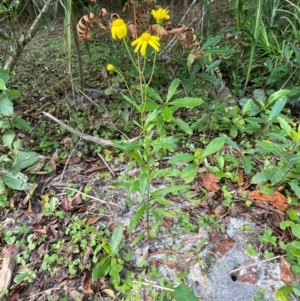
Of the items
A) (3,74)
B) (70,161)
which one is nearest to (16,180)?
(70,161)

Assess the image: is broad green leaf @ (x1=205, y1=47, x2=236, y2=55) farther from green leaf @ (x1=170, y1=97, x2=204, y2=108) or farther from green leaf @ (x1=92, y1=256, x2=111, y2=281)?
green leaf @ (x1=92, y1=256, x2=111, y2=281)

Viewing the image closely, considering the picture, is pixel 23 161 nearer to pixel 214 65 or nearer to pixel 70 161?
pixel 70 161

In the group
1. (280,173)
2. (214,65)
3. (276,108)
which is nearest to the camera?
(280,173)

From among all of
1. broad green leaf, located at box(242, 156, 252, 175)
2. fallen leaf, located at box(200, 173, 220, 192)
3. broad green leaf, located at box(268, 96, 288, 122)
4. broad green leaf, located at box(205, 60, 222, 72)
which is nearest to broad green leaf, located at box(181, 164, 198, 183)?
fallen leaf, located at box(200, 173, 220, 192)

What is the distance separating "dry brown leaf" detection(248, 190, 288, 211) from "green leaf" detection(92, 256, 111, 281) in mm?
567

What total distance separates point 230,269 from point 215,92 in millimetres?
917

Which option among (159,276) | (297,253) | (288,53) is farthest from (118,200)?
(288,53)

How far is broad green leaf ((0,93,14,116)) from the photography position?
1.07 metres

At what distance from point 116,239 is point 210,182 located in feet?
1.43

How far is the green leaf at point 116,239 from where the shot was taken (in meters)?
0.98

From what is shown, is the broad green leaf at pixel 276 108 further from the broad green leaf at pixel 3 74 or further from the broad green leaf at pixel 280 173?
the broad green leaf at pixel 3 74

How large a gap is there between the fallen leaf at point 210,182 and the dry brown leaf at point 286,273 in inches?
13.3

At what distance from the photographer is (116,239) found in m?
0.99

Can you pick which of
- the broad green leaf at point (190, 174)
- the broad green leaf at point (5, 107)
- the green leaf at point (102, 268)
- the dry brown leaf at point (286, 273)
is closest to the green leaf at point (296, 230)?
the dry brown leaf at point (286, 273)
